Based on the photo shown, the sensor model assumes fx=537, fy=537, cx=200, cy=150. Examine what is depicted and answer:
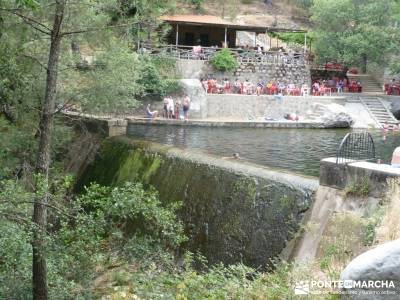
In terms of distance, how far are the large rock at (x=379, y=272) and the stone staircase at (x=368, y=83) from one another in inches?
1149

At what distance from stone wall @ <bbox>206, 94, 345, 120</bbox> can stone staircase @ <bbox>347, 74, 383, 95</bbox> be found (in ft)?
25.4

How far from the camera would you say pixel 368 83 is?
35188 millimetres

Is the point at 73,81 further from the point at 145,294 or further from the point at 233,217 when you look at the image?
the point at 145,294

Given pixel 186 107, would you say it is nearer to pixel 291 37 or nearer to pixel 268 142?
pixel 268 142

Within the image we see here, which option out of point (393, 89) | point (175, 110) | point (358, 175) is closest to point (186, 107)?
point (175, 110)

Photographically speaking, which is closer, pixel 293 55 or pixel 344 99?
pixel 344 99

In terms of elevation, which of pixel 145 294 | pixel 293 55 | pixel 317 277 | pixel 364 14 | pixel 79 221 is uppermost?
pixel 364 14

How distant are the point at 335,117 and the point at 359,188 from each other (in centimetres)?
1672

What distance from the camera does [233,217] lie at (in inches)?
414

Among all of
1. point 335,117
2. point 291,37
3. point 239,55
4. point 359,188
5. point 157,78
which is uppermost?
point 291,37

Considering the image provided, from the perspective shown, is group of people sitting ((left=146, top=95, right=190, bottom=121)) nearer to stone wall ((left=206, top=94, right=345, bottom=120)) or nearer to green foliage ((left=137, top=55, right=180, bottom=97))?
green foliage ((left=137, top=55, right=180, bottom=97))

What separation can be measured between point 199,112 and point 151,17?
15.9 meters

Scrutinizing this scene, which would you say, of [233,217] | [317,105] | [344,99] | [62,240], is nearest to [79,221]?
[62,240]

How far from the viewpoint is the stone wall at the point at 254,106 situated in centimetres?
2652
